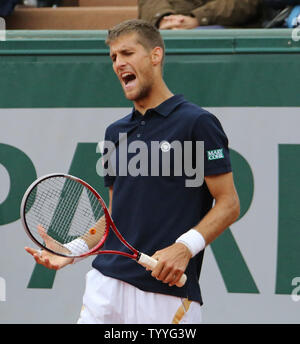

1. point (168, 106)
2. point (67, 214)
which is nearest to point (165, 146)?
point (168, 106)

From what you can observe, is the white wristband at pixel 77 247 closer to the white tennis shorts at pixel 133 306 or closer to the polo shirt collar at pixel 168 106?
the white tennis shorts at pixel 133 306

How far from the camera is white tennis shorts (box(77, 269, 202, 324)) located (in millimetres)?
2932

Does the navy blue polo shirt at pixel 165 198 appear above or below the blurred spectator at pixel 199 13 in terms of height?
below

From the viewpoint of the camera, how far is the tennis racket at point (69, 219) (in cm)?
289

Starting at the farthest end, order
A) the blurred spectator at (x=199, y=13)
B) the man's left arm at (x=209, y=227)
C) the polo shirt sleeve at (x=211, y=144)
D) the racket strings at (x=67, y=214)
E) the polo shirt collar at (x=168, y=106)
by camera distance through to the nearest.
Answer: the blurred spectator at (x=199, y=13) → the racket strings at (x=67, y=214) → the polo shirt collar at (x=168, y=106) → the polo shirt sleeve at (x=211, y=144) → the man's left arm at (x=209, y=227)

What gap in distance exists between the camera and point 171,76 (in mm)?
3945

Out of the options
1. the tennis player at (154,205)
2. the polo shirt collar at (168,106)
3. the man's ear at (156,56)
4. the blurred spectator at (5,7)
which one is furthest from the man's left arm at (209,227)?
the blurred spectator at (5,7)

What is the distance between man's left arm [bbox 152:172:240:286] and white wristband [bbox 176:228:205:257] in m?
0.01

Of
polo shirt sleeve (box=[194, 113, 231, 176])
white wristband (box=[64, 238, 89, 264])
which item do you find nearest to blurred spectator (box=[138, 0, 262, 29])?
polo shirt sleeve (box=[194, 113, 231, 176])

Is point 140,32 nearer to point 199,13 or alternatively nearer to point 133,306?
point 133,306

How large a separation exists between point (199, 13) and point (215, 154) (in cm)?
194

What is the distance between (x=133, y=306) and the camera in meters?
2.94

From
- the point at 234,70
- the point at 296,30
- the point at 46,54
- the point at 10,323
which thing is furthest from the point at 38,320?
the point at 296,30

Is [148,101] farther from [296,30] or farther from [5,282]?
[5,282]
